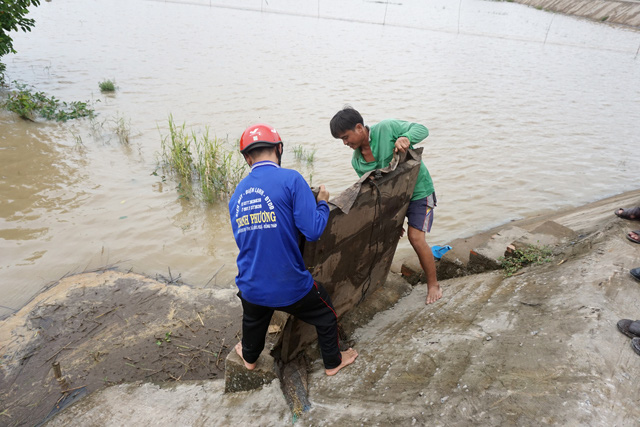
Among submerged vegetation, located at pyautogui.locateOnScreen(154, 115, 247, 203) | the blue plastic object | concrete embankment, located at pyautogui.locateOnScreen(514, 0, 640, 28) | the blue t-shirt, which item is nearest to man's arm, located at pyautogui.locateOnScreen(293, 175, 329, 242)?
the blue t-shirt

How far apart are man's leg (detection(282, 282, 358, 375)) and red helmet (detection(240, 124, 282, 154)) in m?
0.85

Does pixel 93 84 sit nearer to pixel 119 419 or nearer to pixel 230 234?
pixel 230 234

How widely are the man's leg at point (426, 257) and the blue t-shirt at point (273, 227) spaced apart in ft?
3.88

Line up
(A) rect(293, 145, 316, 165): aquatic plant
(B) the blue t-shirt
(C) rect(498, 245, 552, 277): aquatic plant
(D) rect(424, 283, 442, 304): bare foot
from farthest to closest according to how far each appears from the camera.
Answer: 1. (A) rect(293, 145, 316, 165): aquatic plant
2. (C) rect(498, 245, 552, 277): aquatic plant
3. (D) rect(424, 283, 442, 304): bare foot
4. (B) the blue t-shirt

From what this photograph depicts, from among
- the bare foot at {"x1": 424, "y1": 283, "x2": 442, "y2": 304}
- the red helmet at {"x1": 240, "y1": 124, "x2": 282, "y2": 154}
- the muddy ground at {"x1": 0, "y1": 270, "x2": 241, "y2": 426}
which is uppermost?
the red helmet at {"x1": 240, "y1": 124, "x2": 282, "y2": 154}

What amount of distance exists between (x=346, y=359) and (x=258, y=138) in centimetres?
152

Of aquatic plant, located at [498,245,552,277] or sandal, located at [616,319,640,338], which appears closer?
sandal, located at [616,319,640,338]

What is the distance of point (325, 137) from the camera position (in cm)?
851

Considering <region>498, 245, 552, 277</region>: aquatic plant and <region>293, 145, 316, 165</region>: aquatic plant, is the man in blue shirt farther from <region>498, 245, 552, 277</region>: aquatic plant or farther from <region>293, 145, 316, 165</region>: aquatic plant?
<region>293, 145, 316, 165</region>: aquatic plant

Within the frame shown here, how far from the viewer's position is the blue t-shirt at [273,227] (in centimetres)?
188

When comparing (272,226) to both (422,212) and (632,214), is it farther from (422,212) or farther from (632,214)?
(632,214)

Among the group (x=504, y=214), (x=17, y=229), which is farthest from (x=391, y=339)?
(x=17, y=229)

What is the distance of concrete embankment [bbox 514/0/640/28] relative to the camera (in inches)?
→ 1143

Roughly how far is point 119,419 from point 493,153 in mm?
7893
